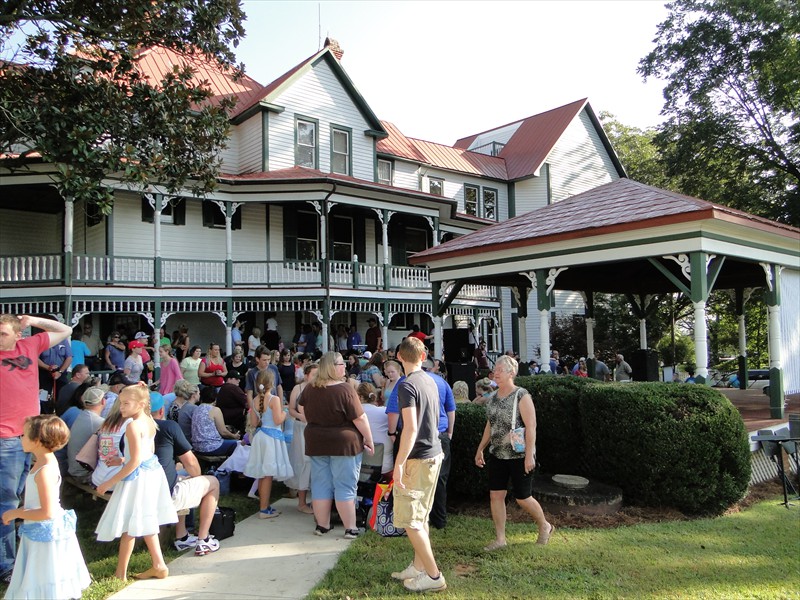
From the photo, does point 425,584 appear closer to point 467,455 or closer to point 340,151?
point 467,455

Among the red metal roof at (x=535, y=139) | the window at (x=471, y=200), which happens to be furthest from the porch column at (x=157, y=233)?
the red metal roof at (x=535, y=139)

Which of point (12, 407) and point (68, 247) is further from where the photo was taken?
point (68, 247)

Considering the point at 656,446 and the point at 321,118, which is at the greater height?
the point at 321,118

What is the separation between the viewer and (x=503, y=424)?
5.94 metres

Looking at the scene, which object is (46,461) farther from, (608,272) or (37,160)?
(608,272)

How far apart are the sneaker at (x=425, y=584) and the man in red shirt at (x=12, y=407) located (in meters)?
3.24

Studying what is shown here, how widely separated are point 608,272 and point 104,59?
1243 centimetres

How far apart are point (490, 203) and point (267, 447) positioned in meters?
24.1

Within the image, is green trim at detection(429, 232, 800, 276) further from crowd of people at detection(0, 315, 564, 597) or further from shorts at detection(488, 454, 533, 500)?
shorts at detection(488, 454, 533, 500)

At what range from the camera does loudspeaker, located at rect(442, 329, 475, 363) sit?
15.9 metres

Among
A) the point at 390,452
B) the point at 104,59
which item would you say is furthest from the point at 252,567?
the point at 104,59

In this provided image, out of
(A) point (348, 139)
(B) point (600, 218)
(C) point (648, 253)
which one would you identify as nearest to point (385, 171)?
(A) point (348, 139)

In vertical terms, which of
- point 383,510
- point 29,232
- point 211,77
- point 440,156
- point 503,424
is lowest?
point 383,510

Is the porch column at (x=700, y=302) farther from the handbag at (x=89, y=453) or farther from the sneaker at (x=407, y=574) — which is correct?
the handbag at (x=89, y=453)
